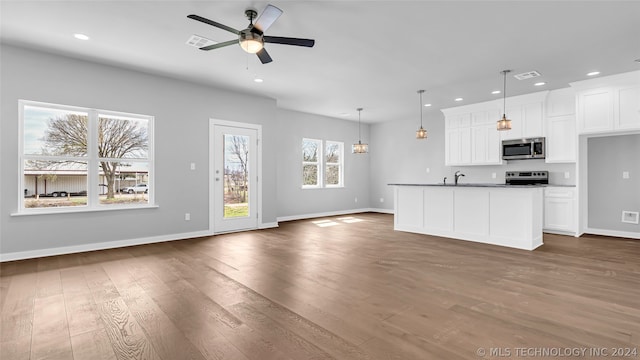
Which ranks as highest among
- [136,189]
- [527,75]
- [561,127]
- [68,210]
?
[527,75]

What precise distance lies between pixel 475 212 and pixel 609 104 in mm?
3097

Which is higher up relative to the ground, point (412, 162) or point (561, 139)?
point (561, 139)

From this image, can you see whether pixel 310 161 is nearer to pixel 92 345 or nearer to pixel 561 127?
pixel 561 127

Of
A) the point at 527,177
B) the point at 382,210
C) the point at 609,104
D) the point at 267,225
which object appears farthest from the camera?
the point at 382,210

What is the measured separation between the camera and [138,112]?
504 centimetres

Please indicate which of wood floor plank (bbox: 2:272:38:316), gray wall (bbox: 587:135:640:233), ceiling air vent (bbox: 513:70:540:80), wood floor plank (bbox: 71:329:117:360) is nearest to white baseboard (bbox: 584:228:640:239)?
gray wall (bbox: 587:135:640:233)

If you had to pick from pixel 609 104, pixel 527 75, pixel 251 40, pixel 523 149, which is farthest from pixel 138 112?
pixel 609 104

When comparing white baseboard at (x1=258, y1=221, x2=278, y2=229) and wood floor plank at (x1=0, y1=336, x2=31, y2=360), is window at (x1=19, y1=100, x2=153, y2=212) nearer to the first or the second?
white baseboard at (x1=258, y1=221, x2=278, y2=229)

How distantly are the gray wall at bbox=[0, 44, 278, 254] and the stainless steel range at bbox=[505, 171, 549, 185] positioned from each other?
210 inches

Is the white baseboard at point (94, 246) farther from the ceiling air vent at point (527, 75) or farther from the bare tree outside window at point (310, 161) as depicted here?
the ceiling air vent at point (527, 75)

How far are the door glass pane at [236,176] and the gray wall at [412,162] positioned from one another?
4.75 metres

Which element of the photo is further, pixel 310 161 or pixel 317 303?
pixel 310 161

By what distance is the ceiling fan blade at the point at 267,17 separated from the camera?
8.59 ft

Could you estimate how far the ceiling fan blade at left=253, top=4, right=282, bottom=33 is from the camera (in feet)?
8.59
